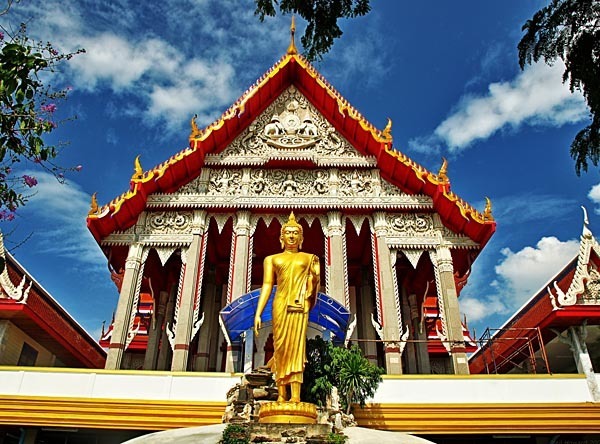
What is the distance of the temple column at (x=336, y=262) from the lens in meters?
11.6

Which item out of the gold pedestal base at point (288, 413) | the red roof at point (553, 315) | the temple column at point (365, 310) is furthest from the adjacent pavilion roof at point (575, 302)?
the gold pedestal base at point (288, 413)

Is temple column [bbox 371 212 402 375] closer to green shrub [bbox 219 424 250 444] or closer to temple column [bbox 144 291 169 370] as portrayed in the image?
green shrub [bbox 219 424 250 444]

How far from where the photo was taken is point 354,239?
47.4 feet

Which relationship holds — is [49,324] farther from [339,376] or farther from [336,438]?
[336,438]

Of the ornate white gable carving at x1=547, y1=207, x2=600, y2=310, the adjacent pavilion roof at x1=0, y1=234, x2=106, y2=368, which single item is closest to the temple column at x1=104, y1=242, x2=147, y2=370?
the adjacent pavilion roof at x1=0, y1=234, x2=106, y2=368

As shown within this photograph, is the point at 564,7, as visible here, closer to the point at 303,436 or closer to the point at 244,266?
the point at 303,436

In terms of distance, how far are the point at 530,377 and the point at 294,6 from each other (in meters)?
8.02

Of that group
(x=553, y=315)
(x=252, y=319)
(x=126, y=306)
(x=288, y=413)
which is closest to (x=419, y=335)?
(x=553, y=315)

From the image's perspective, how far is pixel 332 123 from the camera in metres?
13.9

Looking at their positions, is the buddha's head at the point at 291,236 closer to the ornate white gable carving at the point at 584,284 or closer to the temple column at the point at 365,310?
the ornate white gable carving at the point at 584,284

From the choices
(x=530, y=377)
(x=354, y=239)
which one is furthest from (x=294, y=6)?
(x=354, y=239)

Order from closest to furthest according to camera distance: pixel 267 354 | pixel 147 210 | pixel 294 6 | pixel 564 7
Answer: pixel 564 7
pixel 294 6
pixel 147 210
pixel 267 354

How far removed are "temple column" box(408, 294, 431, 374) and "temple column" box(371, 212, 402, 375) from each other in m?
3.39

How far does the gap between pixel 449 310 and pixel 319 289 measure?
2.85m
